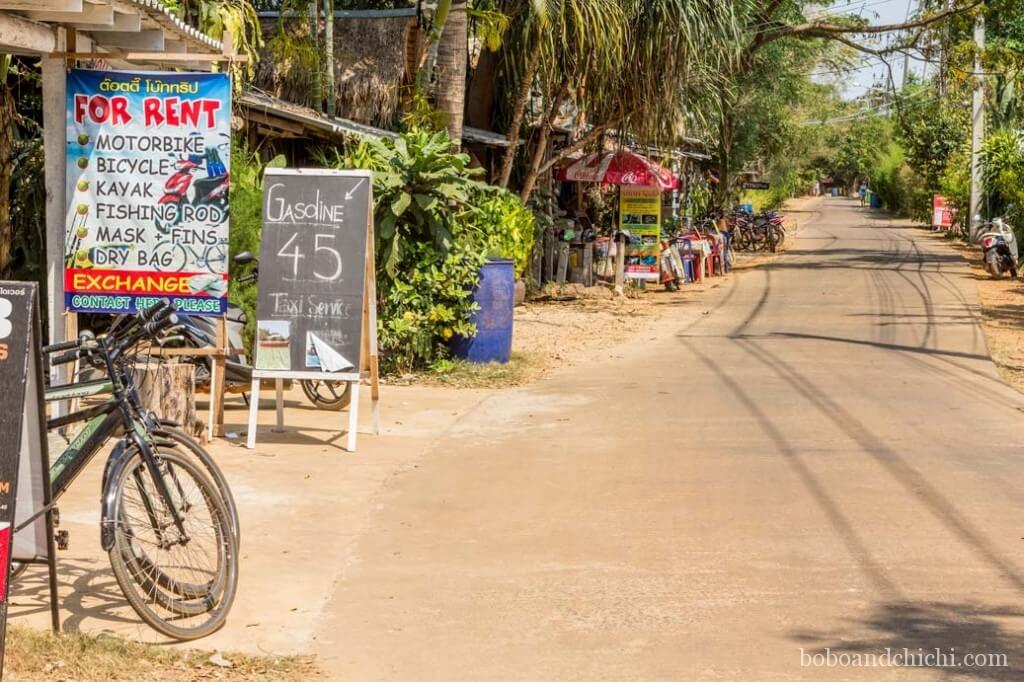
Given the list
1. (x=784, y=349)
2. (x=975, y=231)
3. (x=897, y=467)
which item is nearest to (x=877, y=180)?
(x=975, y=231)

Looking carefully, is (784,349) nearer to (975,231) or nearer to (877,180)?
(975,231)

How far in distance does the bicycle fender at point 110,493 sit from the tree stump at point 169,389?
11.5 feet

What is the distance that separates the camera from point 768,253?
127 feet

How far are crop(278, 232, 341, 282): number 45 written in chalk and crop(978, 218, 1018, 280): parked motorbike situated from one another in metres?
21.7

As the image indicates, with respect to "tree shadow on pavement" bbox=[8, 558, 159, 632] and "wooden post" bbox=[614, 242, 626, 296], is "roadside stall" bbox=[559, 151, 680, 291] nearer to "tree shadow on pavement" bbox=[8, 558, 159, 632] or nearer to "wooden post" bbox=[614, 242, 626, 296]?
"wooden post" bbox=[614, 242, 626, 296]

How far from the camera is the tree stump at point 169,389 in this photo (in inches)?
334

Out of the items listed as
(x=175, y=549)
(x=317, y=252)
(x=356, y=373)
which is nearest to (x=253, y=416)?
(x=356, y=373)

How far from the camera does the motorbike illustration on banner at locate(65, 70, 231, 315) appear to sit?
27.1 feet

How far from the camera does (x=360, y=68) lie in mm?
17266

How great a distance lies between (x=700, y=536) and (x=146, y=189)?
417 centimetres

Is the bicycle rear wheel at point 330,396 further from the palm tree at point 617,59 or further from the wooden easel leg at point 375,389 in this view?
the palm tree at point 617,59

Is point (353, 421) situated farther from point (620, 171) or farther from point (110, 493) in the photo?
point (620, 171)

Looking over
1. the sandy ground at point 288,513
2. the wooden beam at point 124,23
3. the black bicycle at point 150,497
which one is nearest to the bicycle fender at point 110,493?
the black bicycle at point 150,497

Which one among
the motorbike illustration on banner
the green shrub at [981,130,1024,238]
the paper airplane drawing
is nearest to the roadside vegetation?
the motorbike illustration on banner
